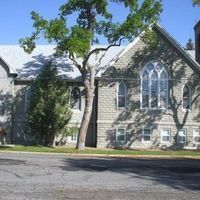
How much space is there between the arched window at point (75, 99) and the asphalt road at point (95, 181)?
55.0 feet

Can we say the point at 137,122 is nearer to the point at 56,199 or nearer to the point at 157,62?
the point at 157,62

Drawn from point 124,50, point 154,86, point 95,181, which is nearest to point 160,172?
point 95,181

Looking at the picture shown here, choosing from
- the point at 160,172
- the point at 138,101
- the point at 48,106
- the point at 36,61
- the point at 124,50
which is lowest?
the point at 160,172

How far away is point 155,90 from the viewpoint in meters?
36.0

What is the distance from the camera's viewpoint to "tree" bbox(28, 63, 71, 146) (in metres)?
34.0

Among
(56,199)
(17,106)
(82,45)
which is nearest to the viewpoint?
(56,199)

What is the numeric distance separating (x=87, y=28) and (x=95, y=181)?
19111 millimetres

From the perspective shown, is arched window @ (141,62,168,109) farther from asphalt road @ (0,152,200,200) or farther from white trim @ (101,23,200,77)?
asphalt road @ (0,152,200,200)

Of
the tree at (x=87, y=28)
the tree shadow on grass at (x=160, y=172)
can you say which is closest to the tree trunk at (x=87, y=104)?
the tree at (x=87, y=28)

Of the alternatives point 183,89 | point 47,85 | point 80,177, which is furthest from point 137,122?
point 80,177

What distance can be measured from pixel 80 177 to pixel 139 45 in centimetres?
2139

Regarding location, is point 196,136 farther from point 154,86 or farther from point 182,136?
point 154,86

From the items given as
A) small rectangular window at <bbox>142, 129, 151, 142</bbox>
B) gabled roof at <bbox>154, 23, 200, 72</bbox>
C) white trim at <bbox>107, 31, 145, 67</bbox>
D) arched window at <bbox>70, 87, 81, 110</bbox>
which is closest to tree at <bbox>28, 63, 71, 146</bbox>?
arched window at <bbox>70, 87, 81, 110</bbox>

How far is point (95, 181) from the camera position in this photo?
1502 cm
